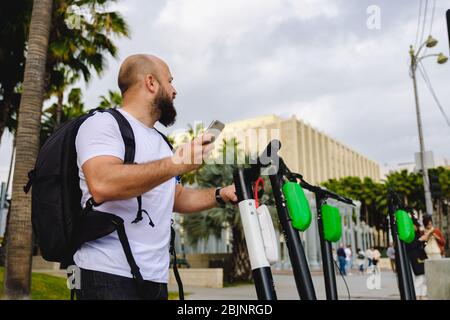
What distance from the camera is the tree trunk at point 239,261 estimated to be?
63.8 feet

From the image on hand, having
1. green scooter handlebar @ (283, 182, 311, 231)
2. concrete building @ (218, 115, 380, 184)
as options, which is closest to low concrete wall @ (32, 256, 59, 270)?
green scooter handlebar @ (283, 182, 311, 231)

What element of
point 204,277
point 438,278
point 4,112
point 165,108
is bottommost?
point 204,277

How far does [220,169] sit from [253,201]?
1800 centimetres

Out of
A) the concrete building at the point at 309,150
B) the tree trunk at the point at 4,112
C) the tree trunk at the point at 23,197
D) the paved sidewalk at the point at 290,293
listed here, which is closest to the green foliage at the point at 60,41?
the tree trunk at the point at 4,112

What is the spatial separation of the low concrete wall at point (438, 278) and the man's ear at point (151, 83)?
16.1 ft

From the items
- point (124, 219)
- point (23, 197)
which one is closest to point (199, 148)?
point (124, 219)

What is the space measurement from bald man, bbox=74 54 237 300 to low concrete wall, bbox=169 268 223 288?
51.8ft

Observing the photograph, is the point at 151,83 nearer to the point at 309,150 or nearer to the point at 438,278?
the point at 438,278

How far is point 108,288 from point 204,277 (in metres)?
16.4

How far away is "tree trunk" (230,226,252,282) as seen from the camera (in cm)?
1945

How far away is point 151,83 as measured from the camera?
1979 mm
